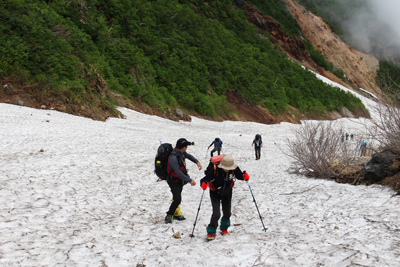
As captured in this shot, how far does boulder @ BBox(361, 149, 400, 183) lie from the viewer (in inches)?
251

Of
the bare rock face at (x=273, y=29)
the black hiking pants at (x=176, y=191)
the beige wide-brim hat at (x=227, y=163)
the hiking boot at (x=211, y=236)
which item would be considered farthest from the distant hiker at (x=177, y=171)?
the bare rock face at (x=273, y=29)

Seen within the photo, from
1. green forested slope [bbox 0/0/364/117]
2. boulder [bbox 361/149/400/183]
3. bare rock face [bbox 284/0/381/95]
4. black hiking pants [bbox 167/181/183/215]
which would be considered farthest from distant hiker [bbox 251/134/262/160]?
bare rock face [bbox 284/0/381/95]

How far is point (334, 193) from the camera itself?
21.9 feet

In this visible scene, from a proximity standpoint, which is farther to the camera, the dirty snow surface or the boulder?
the boulder

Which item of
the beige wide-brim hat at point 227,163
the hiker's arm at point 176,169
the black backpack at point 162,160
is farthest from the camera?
the black backpack at point 162,160

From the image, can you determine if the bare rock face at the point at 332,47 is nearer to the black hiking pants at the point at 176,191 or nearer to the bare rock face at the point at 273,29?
the bare rock face at the point at 273,29

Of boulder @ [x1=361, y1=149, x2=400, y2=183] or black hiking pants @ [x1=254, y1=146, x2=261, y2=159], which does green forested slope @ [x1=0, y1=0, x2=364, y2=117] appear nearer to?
boulder @ [x1=361, y1=149, x2=400, y2=183]

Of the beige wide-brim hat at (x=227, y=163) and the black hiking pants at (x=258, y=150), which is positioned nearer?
the beige wide-brim hat at (x=227, y=163)

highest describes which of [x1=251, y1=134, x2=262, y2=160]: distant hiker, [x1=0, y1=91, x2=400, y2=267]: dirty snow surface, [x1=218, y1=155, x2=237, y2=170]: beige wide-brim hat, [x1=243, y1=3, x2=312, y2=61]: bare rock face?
[x1=243, y1=3, x2=312, y2=61]: bare rock face

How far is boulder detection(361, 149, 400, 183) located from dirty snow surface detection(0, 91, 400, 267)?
0.35 m

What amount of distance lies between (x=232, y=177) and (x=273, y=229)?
141 centimetres

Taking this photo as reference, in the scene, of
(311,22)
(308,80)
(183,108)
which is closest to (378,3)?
(311,22)

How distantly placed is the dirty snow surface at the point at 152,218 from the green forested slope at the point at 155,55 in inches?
110

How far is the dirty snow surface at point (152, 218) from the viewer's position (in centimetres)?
389
